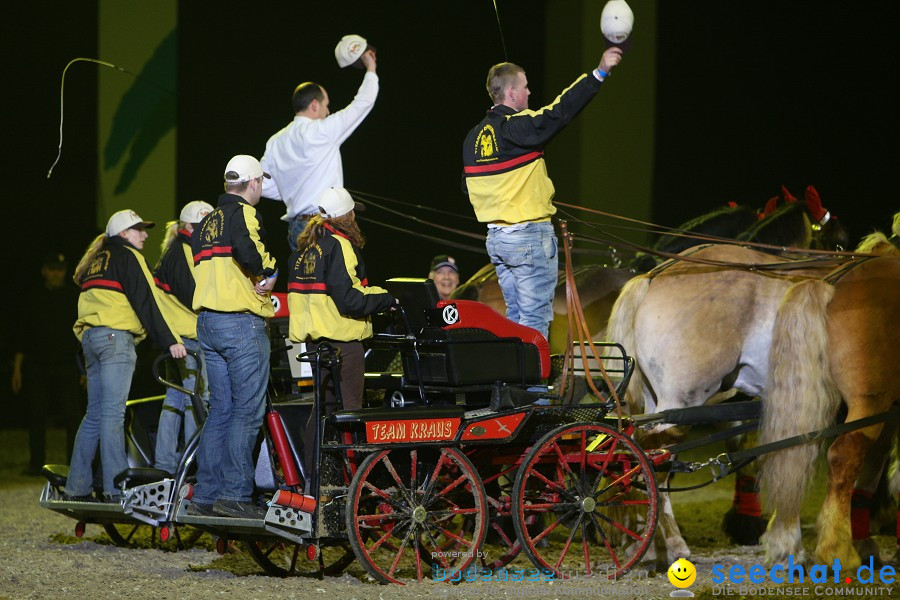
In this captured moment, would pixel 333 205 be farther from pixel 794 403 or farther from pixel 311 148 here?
pixel 794 403

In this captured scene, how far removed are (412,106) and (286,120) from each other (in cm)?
134

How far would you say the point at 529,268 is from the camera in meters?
5.13

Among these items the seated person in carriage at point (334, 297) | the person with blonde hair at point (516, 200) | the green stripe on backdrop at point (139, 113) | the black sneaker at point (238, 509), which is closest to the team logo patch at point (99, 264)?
the seated person in carriage at point (334, 297)

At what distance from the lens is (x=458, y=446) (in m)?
4.73

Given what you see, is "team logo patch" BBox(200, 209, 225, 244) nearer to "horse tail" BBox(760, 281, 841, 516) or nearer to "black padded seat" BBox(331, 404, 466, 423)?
"black padded seat" BBox(331, 404, 466, 423)

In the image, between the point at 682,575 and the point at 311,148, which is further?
the point at 311,148

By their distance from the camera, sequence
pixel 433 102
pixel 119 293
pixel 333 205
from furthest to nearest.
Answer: pixel 433 102
pixel 119 293
pixel 333 205

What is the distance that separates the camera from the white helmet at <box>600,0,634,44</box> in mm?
4871

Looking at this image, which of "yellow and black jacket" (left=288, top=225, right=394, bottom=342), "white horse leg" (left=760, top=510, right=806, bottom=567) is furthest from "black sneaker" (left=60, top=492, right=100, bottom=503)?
"white horse leg" (left=760, top=510, right=806, bottom=567)

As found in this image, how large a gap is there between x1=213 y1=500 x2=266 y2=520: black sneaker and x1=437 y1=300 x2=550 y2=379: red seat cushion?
46.1 inches

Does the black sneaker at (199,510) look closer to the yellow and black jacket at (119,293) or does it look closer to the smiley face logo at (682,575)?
the yellow and black jacket at (119,293)

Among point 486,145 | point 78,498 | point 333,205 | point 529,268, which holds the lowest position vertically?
point 78,498

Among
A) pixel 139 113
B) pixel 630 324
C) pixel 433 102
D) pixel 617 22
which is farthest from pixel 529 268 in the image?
pixel 433 102

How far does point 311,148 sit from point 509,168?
4.24 feet
